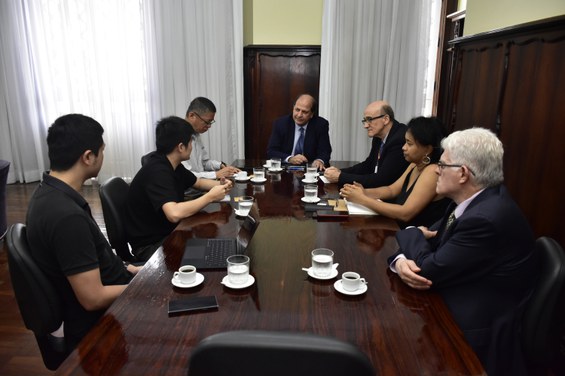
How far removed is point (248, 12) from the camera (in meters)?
5.16

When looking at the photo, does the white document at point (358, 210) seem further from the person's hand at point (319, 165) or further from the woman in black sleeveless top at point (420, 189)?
the person's hand at point (319, 165)

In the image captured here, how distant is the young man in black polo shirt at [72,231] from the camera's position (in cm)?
138

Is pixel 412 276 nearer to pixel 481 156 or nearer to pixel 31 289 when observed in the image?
pixel 481 156

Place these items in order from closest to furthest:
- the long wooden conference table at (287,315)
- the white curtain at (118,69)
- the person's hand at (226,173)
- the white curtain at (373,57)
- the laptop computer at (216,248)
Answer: the long wooden conference table at (287,315) < the laptop computer at (216,248) < the person's hand at (226,173) < the white curtain at (373,57) < the white curtain at (118,69)

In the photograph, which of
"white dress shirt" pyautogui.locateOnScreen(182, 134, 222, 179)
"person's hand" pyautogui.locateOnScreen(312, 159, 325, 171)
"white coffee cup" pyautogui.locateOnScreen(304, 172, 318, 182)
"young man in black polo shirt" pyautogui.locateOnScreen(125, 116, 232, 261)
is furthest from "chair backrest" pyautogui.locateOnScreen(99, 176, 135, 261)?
"person's hand" pyautogui.locateOnScreen(312, 159, 325, 171)

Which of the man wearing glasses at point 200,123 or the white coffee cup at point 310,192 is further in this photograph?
the man wearing glasses at point 200,123

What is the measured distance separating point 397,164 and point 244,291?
1777mm

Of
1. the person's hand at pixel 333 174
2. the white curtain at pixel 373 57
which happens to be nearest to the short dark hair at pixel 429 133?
the person's hand at pixel 333 174

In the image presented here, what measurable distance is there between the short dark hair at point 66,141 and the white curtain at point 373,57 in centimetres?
390

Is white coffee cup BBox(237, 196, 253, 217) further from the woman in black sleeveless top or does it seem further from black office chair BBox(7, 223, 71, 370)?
black office chair BBox(7, 223, 71, 370)

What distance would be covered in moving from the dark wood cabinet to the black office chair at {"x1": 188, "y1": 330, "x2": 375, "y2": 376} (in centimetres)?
190

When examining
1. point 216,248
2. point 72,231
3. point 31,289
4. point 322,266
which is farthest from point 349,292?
point 31,289

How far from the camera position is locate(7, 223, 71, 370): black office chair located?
139 centimetres

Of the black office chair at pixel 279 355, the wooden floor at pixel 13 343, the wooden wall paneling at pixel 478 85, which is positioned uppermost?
the wooden wall paneling at pixel 478 85
